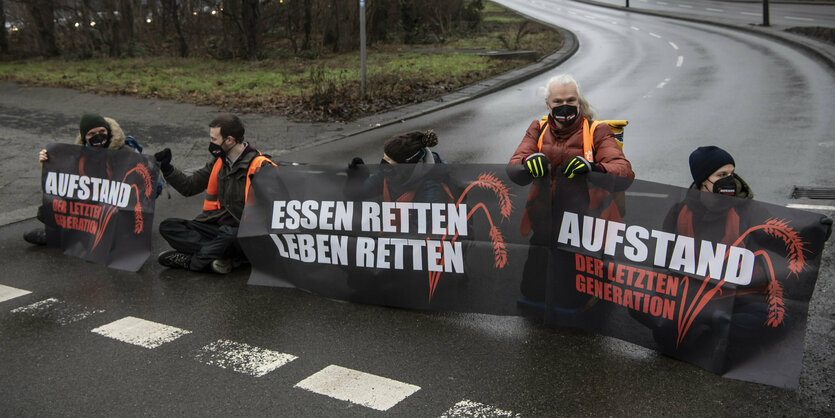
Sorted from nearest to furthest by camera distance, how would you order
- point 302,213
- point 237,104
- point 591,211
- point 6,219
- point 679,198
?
point 679,198, point 591,211, point 302,213, point 6,219, point 237,104

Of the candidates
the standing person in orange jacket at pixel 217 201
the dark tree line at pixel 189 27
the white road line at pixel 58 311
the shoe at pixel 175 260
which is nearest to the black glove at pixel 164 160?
the standing person in orange jacket at pixel 217 201

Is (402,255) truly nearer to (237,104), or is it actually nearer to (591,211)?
(591,211)

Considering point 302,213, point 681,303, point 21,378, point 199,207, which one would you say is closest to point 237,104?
point 199,207

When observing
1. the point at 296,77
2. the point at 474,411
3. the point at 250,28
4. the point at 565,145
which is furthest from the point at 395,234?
the point at 250,28

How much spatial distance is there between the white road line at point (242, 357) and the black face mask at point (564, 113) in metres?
2.34

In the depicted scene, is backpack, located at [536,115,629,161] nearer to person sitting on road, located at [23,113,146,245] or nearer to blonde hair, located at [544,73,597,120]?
blonde hair, located at [544,73,597,120]

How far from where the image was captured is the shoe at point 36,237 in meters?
7.38

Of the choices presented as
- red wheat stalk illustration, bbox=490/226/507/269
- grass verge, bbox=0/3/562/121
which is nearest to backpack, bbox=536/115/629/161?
red wheat stalk illustration, bbox=490/226/507/269

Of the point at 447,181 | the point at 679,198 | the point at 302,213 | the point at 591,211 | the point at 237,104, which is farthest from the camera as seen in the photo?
the point at 237,104

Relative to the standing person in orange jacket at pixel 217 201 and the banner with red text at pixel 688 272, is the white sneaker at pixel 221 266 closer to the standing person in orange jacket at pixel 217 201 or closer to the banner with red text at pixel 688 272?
the standing person in orange jacket at pixel 217 201

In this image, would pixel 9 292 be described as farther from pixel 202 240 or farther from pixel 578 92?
pixel 578 92

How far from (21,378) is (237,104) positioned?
39.3 feet

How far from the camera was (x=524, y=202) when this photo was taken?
200 inches

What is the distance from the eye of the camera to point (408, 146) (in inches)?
219
